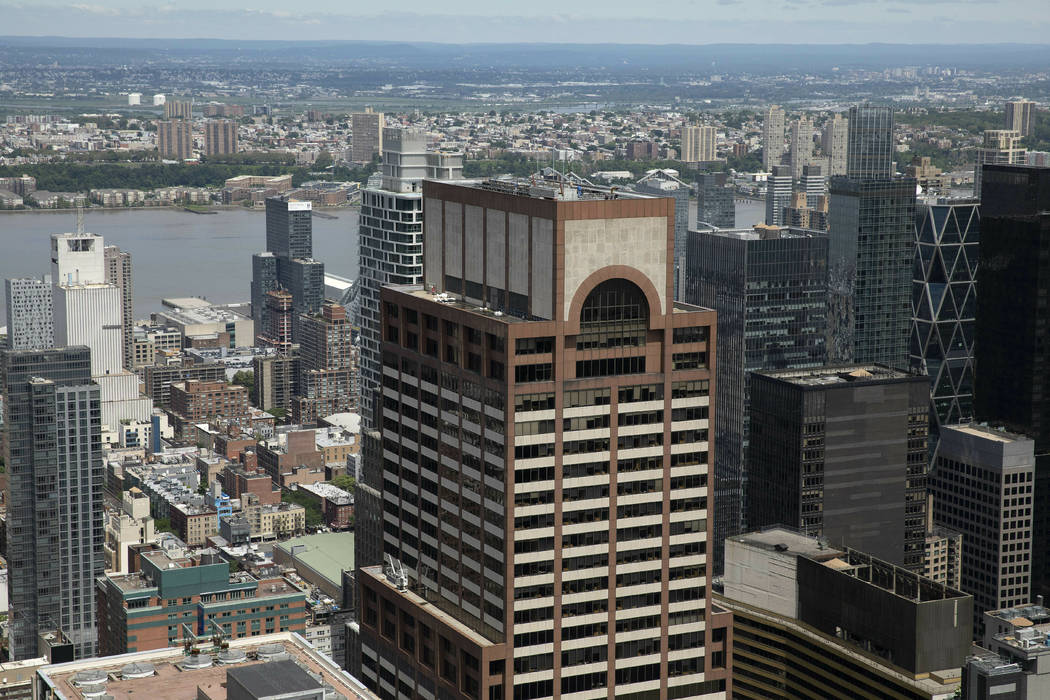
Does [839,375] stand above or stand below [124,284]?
above

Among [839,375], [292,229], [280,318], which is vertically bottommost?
[280,318]

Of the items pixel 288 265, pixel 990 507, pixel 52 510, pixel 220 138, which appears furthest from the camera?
pixel 220 138

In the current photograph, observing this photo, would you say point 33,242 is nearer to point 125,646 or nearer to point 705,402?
point 125,646

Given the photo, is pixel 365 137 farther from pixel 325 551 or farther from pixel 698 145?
pixel 325 551

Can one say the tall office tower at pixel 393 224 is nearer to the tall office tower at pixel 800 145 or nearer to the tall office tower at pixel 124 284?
the tall office tower at pixel 124 284

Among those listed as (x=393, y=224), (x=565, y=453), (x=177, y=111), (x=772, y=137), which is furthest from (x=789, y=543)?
(x=177, y=111)

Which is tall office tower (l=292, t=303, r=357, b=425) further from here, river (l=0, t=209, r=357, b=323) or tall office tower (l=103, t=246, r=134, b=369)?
river (l=0, t=209, r=357, b=323)

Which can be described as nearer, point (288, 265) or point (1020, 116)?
point (288, 265)
